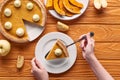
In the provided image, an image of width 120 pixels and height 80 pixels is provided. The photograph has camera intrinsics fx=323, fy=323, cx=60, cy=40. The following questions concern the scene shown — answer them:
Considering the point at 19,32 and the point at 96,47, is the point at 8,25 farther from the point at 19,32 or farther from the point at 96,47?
the point at 96,47

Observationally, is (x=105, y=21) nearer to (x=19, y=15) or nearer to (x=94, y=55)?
(x=94, y=55)

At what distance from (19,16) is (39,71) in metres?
0.28

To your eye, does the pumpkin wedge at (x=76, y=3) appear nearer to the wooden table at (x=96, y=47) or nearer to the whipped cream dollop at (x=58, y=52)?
the wooden table at (x=96, y=47)

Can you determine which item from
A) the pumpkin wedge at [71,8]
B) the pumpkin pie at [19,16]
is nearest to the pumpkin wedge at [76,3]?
the pumpkin wedge at [71,8]

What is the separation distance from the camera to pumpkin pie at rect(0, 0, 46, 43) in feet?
4.60

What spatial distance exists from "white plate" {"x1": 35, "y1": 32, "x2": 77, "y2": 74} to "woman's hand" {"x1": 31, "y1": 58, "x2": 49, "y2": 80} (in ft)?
0.22

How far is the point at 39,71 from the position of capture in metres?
1.30

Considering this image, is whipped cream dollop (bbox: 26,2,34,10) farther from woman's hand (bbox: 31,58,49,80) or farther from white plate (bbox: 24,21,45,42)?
woman's hand (bbox: 31,58,49,80)

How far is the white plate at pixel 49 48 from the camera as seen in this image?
1381mm

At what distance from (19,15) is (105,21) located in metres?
0.38

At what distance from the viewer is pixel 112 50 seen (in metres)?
1.41

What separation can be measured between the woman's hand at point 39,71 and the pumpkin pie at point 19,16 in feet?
0.44

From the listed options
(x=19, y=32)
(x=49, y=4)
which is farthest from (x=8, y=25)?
(x=49, y=4)

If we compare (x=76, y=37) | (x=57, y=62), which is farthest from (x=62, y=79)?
(x=76, y=37)
